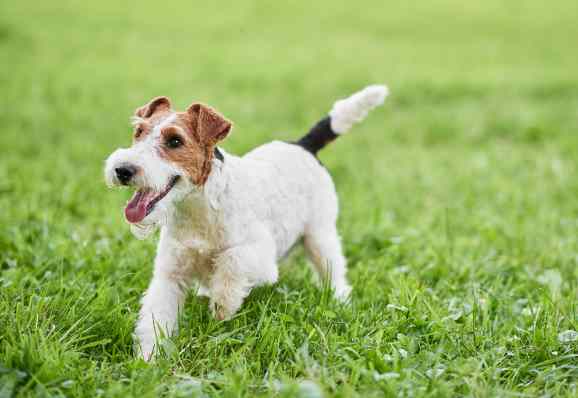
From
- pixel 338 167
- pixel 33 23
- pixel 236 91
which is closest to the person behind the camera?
pixel 338 167

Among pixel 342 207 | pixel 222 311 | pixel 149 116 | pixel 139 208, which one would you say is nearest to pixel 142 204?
pixel 139 208

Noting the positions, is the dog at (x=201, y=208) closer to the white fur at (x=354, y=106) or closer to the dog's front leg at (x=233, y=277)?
the dog's front leg at (x=233, y=277)

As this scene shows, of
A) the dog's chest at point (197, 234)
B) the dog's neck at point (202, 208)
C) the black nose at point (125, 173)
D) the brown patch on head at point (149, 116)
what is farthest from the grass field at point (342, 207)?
the brown patch on head at point (149, 116)

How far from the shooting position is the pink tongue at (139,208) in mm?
3281

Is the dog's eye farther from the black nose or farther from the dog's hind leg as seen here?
the dog's hind leg

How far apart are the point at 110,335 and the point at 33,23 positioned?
46.5 feet

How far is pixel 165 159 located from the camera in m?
3.29

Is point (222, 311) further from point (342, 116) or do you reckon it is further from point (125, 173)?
point (342, 116)

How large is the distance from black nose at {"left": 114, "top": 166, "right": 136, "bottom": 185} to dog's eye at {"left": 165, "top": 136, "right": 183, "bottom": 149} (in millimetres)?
276

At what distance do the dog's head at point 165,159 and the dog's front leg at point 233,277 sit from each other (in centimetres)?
41

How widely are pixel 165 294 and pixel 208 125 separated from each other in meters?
0.92

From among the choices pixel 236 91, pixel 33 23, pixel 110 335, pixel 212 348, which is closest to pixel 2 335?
pixel 110 335

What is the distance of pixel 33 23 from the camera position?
1593 cm

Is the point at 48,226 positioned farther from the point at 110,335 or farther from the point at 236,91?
the point at 236,91
